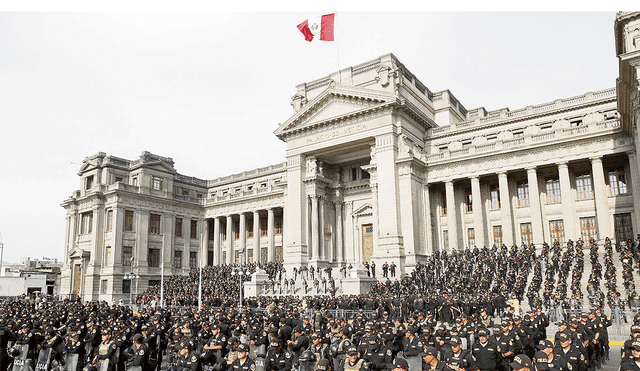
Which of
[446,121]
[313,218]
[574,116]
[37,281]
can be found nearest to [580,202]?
[574,116]

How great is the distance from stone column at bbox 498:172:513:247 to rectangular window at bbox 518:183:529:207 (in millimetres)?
2191

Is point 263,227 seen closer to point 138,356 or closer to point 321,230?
point 321,230

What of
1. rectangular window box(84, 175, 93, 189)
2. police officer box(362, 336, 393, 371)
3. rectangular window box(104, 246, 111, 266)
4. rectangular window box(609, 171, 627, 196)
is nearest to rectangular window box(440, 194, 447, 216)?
rectangular window box(609, 171, 627, 196)

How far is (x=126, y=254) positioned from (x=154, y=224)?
5456 mm

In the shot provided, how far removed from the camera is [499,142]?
136 feet

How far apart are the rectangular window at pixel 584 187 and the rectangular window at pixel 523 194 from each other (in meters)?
4.00

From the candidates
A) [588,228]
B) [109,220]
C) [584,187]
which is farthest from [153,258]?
[584,187]

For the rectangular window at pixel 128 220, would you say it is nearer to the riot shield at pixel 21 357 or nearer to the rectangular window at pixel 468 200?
the rectangular window at pixel 468 200

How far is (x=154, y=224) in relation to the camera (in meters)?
58.3

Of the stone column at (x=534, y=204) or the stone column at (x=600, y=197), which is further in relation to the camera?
the stone column at (x=534, y=204)

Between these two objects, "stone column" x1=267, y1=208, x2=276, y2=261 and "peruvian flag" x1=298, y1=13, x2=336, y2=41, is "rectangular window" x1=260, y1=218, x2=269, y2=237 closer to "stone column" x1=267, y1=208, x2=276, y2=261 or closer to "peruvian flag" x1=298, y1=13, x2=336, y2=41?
"stone column" x1=267, y1=208, x2=276, y2=261

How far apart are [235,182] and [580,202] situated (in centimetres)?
4335

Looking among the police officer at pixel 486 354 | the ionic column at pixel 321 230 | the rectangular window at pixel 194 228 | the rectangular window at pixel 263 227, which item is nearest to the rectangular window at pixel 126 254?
the rectangular window at pixel 194 228

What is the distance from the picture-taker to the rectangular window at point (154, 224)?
190 feet
